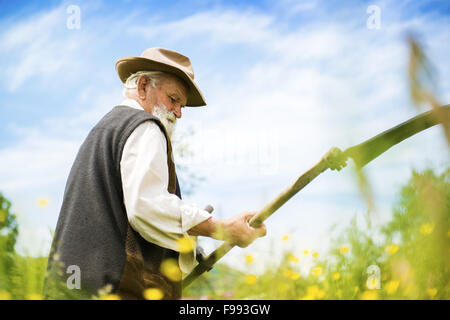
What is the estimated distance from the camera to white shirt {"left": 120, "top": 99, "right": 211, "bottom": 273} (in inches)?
77.2

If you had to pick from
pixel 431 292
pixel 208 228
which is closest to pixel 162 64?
pixel 208 228

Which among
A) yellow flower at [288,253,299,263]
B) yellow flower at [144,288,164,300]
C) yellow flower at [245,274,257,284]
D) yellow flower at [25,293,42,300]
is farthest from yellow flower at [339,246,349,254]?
yellow flower at [25,293,42,300]

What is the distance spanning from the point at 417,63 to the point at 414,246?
1224mm

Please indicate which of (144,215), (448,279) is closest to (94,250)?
(144,215)

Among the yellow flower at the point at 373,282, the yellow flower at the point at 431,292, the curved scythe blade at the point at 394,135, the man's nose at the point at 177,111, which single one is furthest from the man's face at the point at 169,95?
the yellow flower at the point at 431,292

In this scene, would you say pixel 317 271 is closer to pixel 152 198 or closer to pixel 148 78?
pixel 152 198

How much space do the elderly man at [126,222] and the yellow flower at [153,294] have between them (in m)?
0.02

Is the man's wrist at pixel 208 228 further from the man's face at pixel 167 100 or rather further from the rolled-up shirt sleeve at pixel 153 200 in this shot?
the man's face at pixel 167 100

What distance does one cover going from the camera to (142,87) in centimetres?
267

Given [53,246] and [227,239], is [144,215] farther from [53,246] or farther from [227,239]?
[53,246]

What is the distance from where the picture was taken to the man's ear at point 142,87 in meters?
2.65

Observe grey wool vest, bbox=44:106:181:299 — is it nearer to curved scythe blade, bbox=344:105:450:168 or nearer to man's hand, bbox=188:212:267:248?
man's hand, bbox=188:212:267:248

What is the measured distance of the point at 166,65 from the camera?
2623mm
